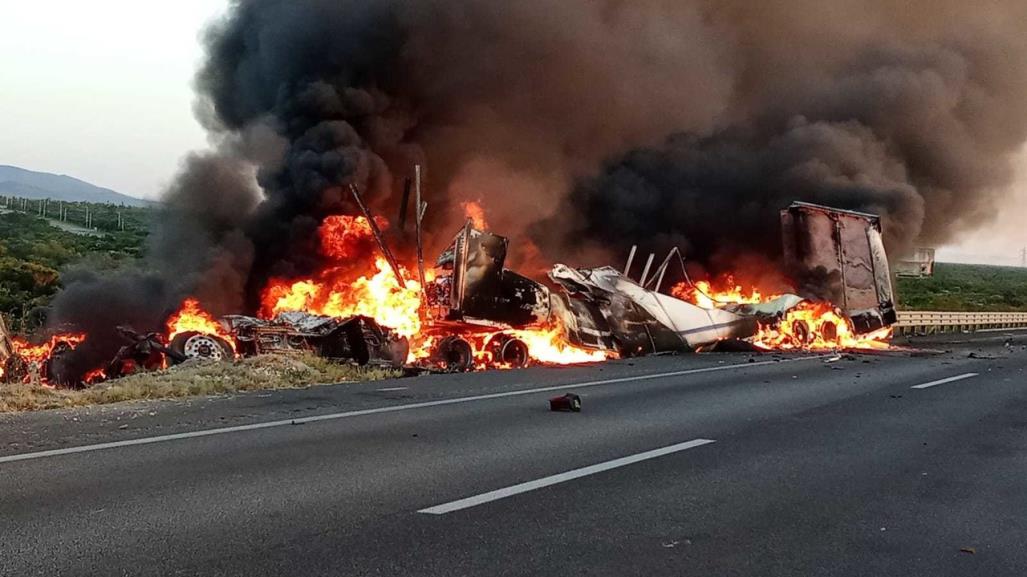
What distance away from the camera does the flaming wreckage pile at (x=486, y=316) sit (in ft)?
46.2

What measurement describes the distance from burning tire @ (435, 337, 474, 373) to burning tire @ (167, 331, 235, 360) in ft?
10.2

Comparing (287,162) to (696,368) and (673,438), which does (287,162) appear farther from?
(673,438)

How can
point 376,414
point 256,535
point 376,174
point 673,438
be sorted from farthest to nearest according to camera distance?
point 376,174 → point 376,414 → point 673,438 → point 256,535

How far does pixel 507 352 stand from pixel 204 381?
5.82 meters

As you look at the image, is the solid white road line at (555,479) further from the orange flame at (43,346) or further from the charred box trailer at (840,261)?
the charred box trailer at (840,261)

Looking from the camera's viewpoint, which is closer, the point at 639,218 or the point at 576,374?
the point at 576,374

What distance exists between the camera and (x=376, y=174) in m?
20.5

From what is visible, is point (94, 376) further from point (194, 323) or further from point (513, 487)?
point (513, 487)

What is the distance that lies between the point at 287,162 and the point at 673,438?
48.3 feet

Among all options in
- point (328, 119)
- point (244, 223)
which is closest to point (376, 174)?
point (328, 119)

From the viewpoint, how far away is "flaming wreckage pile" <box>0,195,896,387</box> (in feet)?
46.2

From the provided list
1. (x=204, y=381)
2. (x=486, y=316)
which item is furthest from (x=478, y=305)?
(x=204, y=381)

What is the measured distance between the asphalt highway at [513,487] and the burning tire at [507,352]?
17.1 feet

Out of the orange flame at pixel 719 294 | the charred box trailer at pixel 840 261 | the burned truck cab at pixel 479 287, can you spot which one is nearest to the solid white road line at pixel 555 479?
the burned truck cab at pixel 479 287
